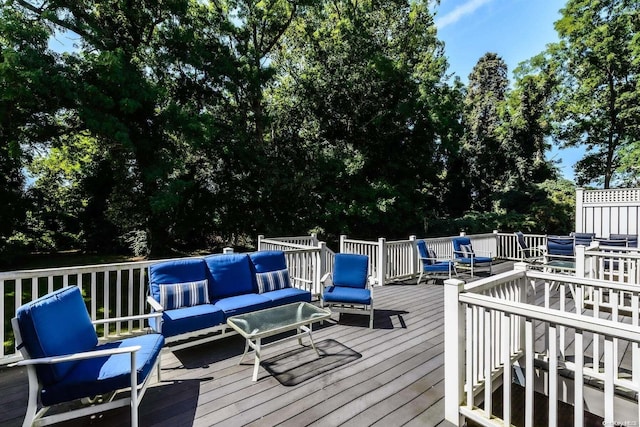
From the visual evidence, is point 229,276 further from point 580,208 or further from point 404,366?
point 580,208

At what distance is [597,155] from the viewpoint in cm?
1709

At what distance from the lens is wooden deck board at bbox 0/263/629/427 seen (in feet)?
7.66

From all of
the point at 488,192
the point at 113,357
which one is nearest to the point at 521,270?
the point at 113,357

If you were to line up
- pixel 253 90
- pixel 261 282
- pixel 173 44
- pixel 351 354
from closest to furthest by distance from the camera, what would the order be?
1. pixel 351 354
2. pixel 261 282
3. pixel 173 44
4. pixel 253 90

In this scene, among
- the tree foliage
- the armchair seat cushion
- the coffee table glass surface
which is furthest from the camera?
the tree foliage

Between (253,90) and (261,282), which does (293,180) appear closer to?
(253,90)

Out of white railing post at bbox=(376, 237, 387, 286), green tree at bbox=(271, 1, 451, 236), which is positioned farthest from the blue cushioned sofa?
green tree at bbox=(271, 1, 451, 236)

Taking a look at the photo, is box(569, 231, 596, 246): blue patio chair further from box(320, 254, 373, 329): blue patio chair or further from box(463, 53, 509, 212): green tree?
box(463, 53, 509, 212): green tree

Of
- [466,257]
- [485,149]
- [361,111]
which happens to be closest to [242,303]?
[466,257]

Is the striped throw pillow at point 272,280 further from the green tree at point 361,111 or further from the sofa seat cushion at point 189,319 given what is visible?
the green tree at point 361,111

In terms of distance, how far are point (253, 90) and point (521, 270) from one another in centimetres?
1150

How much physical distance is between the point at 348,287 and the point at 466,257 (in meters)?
4.35

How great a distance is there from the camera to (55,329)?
2184mm

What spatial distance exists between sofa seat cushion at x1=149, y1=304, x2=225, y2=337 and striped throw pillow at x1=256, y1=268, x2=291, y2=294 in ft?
2.67
